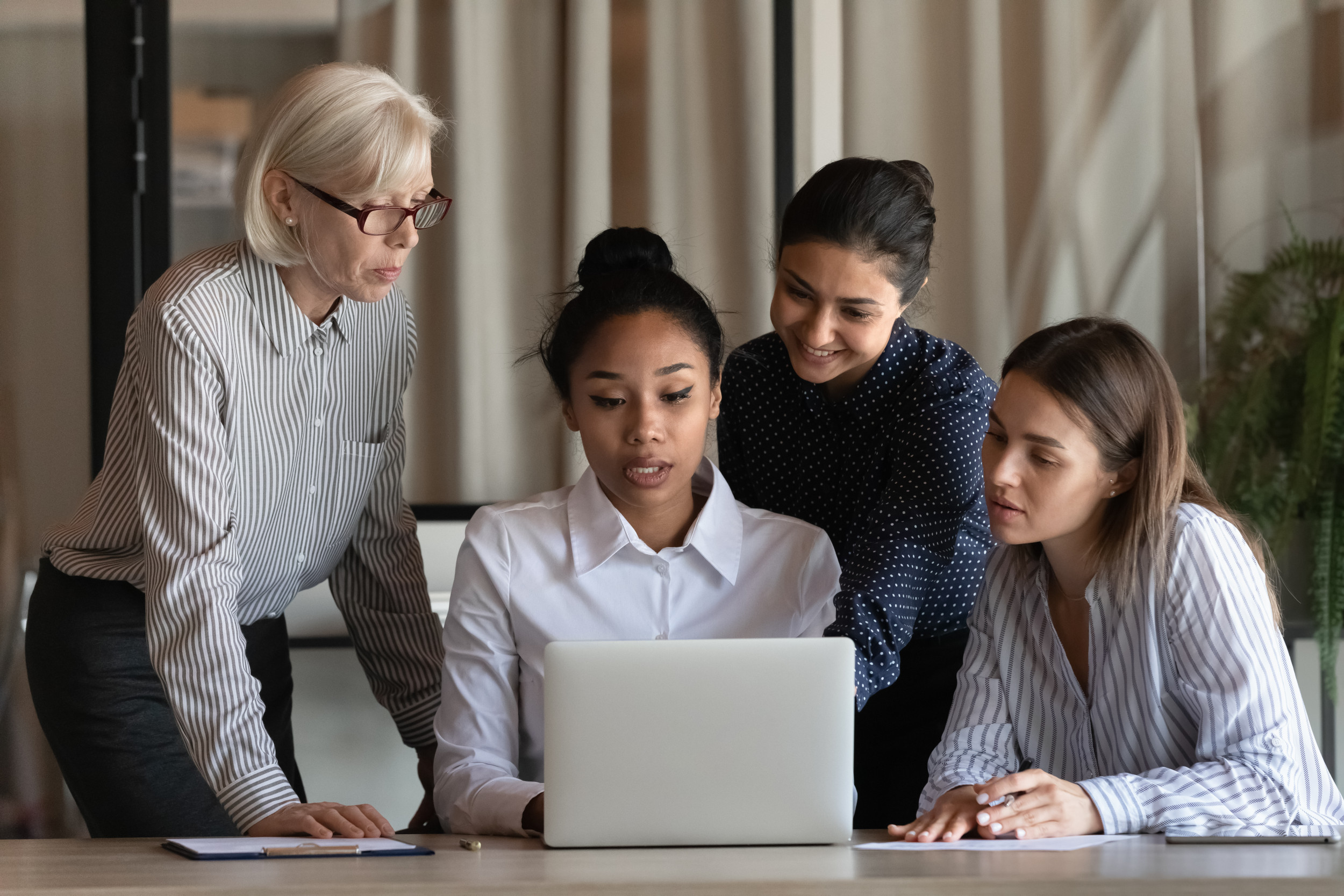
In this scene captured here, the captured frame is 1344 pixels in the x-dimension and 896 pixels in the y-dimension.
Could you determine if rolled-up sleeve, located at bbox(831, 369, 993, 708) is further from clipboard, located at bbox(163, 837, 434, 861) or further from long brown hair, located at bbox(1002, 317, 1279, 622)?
clipboard, located at bbox(163, 837, 434, 861)

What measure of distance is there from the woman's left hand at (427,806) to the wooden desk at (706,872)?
2.10ft

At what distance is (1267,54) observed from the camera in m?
3.20

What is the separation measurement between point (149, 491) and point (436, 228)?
4.89ft

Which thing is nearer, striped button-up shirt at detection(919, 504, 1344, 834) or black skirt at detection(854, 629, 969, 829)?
striped button-up shirt at detection(919, 504, 1344, 834)

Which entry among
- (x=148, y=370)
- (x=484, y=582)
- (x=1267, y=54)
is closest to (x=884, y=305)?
(x=484, y=582)

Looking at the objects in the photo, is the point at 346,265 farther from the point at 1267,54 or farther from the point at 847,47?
the point at 1267,54

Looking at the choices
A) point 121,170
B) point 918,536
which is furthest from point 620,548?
point 121,170

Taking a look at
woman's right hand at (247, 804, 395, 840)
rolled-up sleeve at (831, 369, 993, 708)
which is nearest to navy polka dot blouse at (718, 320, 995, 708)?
rolled-up sleeve at (831, 369, 993, 708)

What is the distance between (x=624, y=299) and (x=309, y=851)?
860mm

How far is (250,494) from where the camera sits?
5.92 ft

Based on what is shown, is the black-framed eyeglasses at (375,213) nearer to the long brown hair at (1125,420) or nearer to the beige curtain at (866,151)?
the long brown hair at (1125,420)

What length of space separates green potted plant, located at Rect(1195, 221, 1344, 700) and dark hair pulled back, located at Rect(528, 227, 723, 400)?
5.27ft

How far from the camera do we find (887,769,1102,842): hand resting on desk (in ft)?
4.46

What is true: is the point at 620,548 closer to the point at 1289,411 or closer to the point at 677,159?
the point at 677,159
